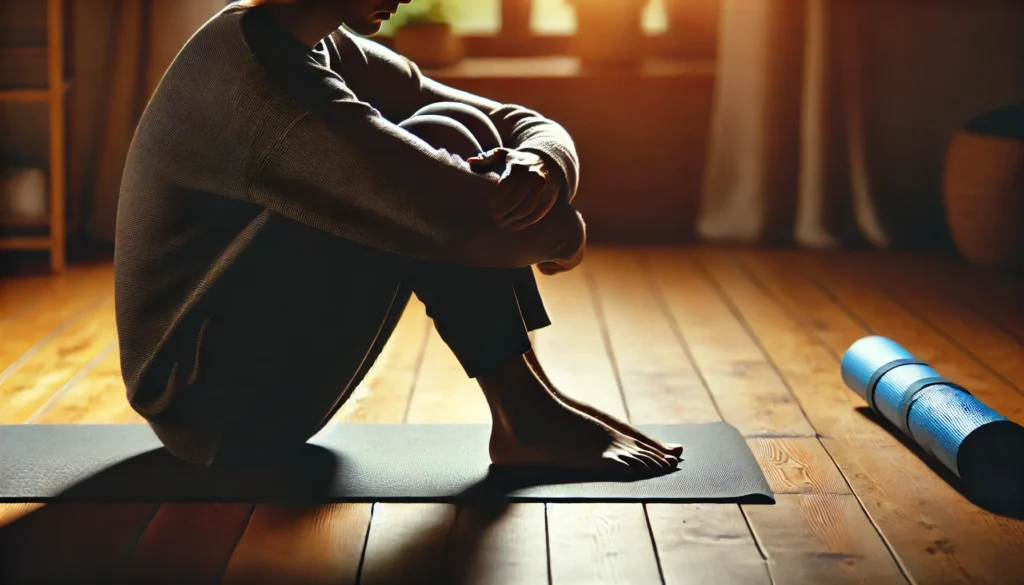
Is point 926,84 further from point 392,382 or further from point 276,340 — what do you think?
point 276,340

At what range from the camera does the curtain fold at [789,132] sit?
11.6ft

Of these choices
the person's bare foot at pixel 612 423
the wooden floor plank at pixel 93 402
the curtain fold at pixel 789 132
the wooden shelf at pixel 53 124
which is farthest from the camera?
the curtain fold at pixel 789 132

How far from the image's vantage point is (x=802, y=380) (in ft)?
7.11

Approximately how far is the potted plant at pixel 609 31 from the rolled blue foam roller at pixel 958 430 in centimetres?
204

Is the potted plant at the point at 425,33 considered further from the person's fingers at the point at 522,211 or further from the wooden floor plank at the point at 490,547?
the person's fingers at the point at 522,211

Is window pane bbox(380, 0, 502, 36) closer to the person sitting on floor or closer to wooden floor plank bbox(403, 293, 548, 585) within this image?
the person sitting on floor

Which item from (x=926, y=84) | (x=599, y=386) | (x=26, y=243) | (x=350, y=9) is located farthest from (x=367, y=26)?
(x=926, y=84)

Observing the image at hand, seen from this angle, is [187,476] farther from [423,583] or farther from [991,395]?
[991,395]

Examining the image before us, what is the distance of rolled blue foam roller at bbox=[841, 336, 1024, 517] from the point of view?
61.4 inches

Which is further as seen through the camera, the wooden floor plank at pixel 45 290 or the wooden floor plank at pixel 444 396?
the wooden floor plank at pixel 45 290

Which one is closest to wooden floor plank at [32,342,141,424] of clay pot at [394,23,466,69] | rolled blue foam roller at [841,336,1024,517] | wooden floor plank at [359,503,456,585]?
wooden floor plank at [359,503,456,585]

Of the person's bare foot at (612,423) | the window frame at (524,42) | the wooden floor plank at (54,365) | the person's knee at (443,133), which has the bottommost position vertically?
the wooden floor plank at (54,365)

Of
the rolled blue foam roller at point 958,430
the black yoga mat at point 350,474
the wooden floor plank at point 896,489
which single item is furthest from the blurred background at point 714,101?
the black yoga mat at point 350,474

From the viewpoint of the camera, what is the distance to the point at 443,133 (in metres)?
1.47
